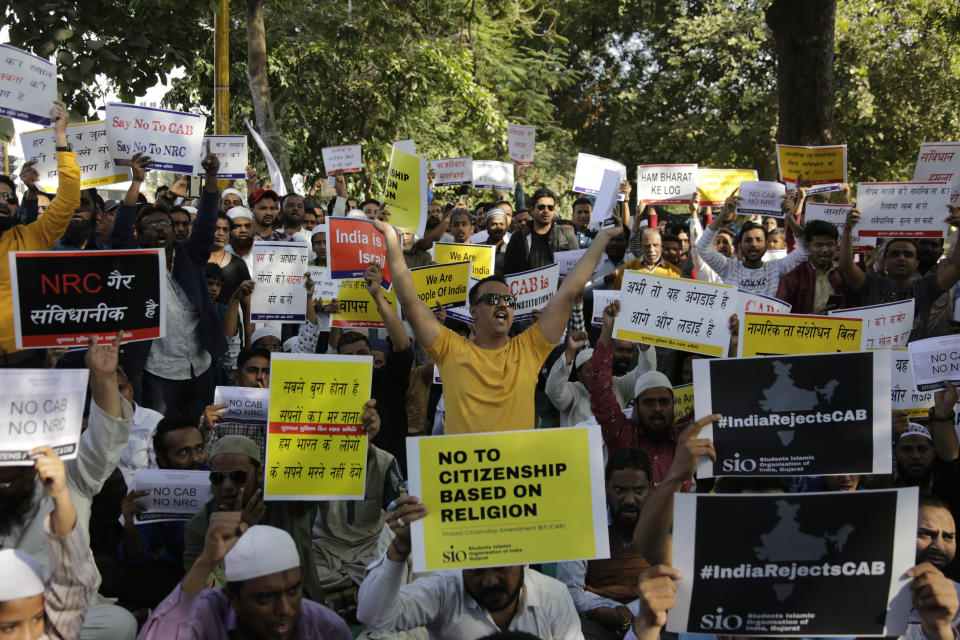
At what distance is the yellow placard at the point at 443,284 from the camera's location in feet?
25.6

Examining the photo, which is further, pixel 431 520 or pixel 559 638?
pixel 559 638

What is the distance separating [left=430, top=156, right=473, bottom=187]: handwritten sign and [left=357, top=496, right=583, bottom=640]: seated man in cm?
967

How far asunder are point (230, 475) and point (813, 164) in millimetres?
7598

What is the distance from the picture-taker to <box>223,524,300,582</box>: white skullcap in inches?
147

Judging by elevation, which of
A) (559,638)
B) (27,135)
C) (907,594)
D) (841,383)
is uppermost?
(27,135)

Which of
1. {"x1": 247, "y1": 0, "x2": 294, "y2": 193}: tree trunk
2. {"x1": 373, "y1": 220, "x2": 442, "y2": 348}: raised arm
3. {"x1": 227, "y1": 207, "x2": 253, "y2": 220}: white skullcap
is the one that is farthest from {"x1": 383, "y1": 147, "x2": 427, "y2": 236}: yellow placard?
{"x1": 247, "y1": 0, "x2": 294, "y2": 193}: tree trunk

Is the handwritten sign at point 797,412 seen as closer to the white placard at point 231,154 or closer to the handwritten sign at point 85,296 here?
the handwritten sign at point 85,296

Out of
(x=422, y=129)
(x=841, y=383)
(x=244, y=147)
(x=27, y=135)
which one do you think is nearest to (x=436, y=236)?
(x=244, y=147)

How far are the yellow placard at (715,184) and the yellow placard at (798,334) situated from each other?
17.6 ft

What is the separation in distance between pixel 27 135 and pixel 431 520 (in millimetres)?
7024

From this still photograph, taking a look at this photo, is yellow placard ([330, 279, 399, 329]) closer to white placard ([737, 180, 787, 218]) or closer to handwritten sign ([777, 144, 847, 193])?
white placard ([737, 180, 787, 218])

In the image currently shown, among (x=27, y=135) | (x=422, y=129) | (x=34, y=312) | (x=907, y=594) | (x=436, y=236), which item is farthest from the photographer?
(x=422, y=129)

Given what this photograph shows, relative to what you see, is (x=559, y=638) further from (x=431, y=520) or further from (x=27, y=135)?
(x=27, y=135)

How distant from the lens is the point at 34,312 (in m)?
5.04
